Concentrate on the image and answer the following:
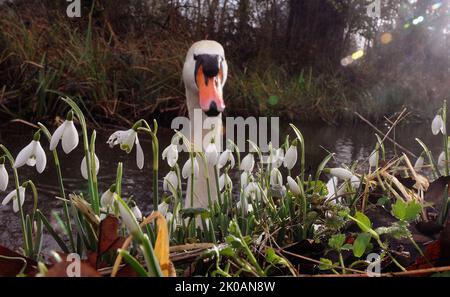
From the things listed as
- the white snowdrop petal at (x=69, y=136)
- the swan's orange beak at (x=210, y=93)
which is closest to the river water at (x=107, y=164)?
the swan's orange beak at (x=210, y=93)

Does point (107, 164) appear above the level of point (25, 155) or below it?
below

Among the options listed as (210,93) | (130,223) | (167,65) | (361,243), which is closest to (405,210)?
(361,243)

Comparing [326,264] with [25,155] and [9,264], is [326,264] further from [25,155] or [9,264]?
[25,155]

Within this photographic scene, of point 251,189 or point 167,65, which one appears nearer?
point 251,189

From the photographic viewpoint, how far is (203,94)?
84.0 inches

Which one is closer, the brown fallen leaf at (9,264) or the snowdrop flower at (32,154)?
the brown fallen leaf at (9,264)

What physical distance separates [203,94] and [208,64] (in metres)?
0.24

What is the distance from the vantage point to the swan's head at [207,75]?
207 cm

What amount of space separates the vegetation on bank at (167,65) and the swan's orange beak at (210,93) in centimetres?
153

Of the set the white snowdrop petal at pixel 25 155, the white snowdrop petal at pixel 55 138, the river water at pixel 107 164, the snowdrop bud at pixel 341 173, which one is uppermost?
the white snowdrop petal at pixel 55 138

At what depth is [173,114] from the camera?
5.17 m

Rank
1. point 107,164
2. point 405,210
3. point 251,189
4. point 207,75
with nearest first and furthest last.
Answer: point 405,210 < point 251,189 < point 207,75 < point 107,164

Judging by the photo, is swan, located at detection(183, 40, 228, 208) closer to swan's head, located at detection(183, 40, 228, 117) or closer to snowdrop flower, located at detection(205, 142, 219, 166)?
swan's head, located at detection(183, 40, 228, 117)

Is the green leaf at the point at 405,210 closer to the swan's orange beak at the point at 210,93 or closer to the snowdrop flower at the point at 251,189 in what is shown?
the snowdrop flower at the point at 251,189
